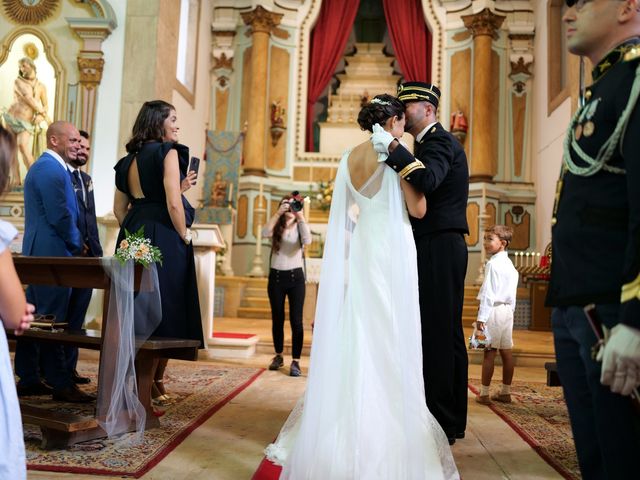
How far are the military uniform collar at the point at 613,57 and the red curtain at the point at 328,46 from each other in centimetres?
1154

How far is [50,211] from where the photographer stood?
384cm

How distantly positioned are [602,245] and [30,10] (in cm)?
847

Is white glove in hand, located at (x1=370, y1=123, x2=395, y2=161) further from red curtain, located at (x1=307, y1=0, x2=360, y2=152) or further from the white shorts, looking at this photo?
red curtain, located at (x1=307, y1=0, x2=360, y2=152)

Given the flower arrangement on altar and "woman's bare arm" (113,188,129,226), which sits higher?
the flower arrangement on altar

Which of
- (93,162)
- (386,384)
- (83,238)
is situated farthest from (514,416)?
(93,162)

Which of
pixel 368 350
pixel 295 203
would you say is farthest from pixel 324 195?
pixel 368 350

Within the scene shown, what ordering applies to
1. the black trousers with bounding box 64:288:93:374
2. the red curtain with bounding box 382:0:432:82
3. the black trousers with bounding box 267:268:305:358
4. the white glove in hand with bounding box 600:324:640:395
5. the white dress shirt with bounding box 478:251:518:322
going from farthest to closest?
the red curtain with bounding box 382:0:432:82 < the black trousers with bounding box 267:268:305:358 < the white dress shirt with bounding box 478:251:518:322 < the black trousers with bounding box 64:288:93:374 < the white glove in hand with bounding box 600:324:640:395

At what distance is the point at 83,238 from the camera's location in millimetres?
4176

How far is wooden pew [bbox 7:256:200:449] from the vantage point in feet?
9.24

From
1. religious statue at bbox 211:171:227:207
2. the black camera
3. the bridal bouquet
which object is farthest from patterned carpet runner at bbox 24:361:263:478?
religious statue at bbox 211:171:227:207

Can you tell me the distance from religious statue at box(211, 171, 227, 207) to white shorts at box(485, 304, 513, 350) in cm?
716

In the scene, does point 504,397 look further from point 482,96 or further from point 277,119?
point 277,119

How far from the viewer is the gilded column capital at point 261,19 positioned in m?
12.1

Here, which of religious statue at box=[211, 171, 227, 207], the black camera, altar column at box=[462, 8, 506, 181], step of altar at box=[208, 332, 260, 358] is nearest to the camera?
the black camera
